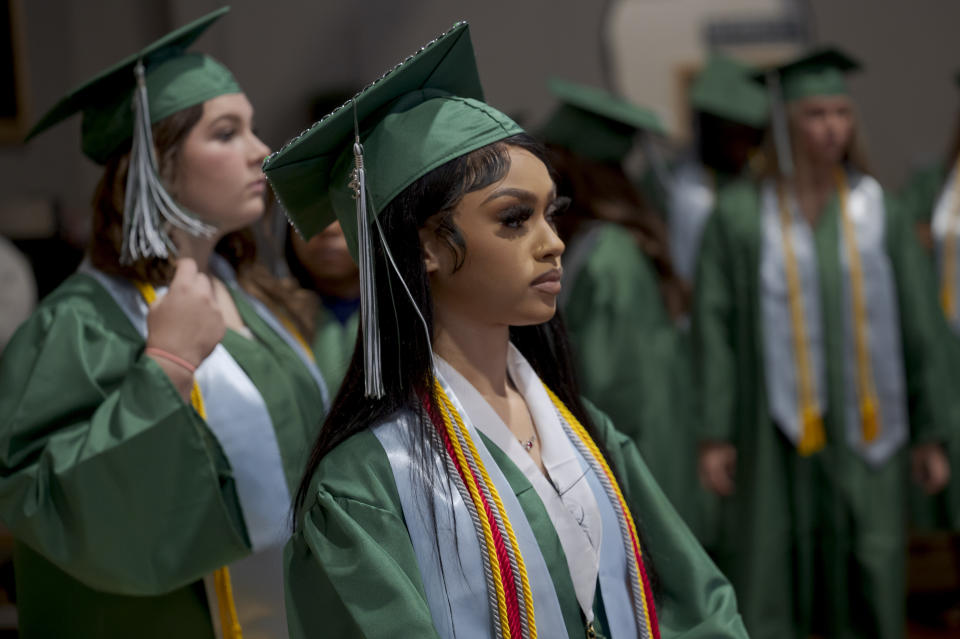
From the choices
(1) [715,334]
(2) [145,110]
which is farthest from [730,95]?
(2) [145,110]

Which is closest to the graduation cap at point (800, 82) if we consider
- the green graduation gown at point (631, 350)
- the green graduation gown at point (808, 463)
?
the green graduation gown at point (808, 463)

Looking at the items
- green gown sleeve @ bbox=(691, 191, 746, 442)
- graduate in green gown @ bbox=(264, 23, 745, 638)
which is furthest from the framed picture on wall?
graduate in green gown @ bbox=(264, 23, 745, 638)

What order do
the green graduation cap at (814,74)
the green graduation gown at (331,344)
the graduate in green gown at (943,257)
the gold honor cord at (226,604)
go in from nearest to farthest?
the gold honor cord at (226,604), the green graduation gown at (331,344), the green graduation cap at (814,74), the graduate in green gown at (943,257)

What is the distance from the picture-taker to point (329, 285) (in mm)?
2852

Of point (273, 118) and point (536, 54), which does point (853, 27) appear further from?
point (273, 118)

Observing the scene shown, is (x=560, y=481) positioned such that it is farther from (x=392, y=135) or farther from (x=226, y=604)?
(x=226, y=604)

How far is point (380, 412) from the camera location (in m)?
1.65

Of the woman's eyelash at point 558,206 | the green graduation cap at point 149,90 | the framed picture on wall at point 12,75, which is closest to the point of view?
the woman's eyelash at point 558,206

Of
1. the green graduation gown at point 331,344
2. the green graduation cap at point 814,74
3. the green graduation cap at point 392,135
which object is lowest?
the green graduation gown at point 331,344

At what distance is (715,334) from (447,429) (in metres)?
2.31

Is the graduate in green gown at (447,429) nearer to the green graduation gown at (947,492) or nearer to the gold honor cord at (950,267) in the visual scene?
the green graduation gown at (947,492)

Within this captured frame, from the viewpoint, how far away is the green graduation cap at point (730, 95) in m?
5.12

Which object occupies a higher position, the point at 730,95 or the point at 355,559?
the point at 355,559

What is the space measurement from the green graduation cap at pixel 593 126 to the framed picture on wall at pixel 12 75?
224 cm
